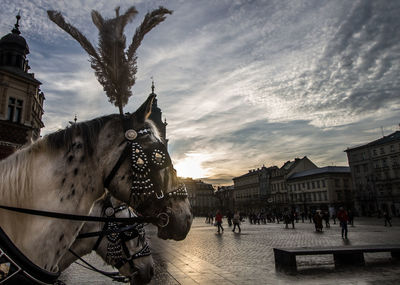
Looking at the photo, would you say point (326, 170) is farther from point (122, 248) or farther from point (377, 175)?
point (122, 248)

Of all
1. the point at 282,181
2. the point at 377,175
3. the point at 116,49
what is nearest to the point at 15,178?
the point at 116,49

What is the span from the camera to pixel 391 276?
6.95 metres

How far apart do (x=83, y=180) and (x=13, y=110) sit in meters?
29.8

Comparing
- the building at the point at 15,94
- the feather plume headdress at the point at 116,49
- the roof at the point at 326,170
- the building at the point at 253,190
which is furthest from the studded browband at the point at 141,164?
the building at the point at 253,190

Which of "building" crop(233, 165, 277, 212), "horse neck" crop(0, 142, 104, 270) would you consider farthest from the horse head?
"building" crop(233, 165, 277, 212)

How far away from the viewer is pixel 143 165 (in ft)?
5.88

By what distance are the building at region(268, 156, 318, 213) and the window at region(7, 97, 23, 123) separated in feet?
242

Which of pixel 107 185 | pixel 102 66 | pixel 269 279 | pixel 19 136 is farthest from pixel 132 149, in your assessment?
pixel 19 136

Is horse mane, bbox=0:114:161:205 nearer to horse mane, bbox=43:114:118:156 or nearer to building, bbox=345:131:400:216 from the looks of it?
horse mane, bbox=43:114:118:156

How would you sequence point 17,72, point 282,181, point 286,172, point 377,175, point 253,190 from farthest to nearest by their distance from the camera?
1. point 253,190
2. point 282,181
3. point 286,172
4. point 377,175
5. point 17,72

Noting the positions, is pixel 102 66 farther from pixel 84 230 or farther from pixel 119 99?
pixel 84 230

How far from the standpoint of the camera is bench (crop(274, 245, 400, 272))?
321 inches

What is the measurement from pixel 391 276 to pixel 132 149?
8279mm

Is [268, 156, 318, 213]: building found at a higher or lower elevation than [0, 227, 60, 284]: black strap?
higher
